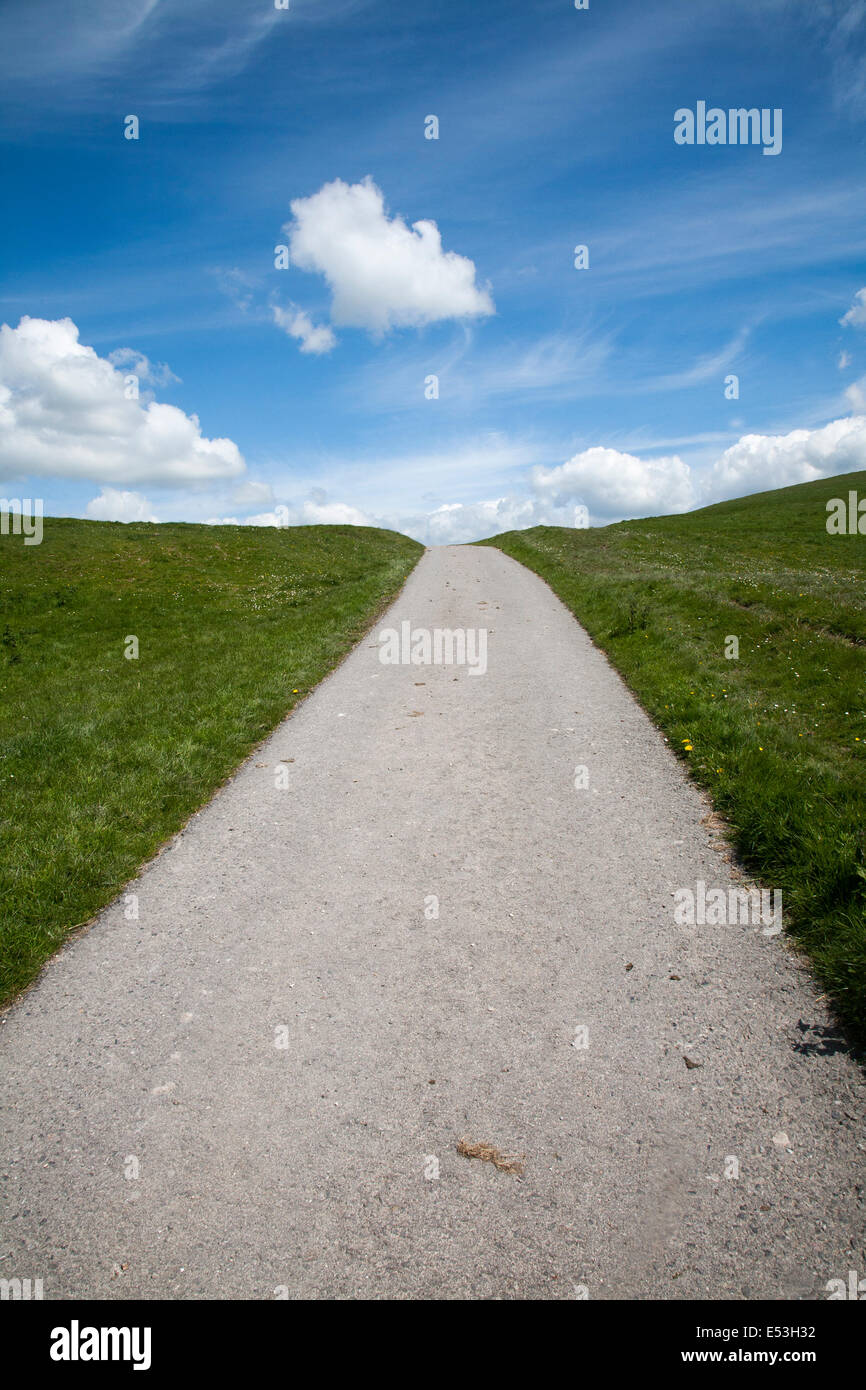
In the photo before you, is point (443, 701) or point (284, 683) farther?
point (284, 683)

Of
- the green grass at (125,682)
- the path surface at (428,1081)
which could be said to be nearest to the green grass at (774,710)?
the path surface at (428,1081)

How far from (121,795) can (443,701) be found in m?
5.51

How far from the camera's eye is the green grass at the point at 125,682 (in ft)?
20.3

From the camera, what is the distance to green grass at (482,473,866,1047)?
516cm

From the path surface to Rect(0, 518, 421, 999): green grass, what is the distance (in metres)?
0.62

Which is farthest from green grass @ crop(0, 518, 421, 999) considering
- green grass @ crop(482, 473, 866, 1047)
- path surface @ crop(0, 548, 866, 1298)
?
green grass @ crop(482, 473, 866, 1047)

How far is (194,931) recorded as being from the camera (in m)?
5.37

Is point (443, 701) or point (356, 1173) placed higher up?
point (443, 701)

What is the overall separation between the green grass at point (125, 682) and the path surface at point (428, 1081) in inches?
24.6

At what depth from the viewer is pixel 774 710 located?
954cm

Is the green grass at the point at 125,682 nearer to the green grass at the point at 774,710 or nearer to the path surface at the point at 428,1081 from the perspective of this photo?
the path surface at the point at 428,1081

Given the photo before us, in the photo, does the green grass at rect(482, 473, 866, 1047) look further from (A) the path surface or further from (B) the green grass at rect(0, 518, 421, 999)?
(B) the green grass at rect(0, 518, 421, 999)
